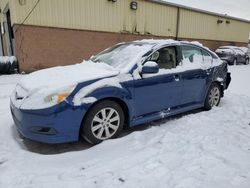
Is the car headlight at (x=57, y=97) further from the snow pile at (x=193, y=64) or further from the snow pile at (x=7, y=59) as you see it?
the snow pile at (x=7, y=59)

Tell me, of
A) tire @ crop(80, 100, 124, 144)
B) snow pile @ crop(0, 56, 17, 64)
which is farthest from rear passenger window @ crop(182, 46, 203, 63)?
snow pile @ crop(0, 56, 17, 64)

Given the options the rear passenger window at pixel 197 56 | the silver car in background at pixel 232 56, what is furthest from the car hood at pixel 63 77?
the silver car in background at pixel 232 56

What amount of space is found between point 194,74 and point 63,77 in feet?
8.44

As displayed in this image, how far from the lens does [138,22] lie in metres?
15.7

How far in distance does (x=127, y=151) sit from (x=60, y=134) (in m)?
0.91

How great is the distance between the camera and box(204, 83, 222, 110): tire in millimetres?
5437

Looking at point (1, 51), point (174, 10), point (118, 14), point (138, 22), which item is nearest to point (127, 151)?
point (118, 14)

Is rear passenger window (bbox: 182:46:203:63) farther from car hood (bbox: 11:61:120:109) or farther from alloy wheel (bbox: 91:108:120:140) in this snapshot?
alloy wheel (bbox: 91:108:120:140)

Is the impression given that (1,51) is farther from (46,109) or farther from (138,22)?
(46,109)

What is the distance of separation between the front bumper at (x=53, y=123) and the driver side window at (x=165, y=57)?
5.71ft

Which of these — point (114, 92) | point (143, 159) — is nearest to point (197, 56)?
point (114, 92)

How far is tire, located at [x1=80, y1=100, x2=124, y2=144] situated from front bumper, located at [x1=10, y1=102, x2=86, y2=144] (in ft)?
0.47

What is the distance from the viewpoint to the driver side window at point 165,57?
445 cm

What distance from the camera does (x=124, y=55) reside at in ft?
14.4
